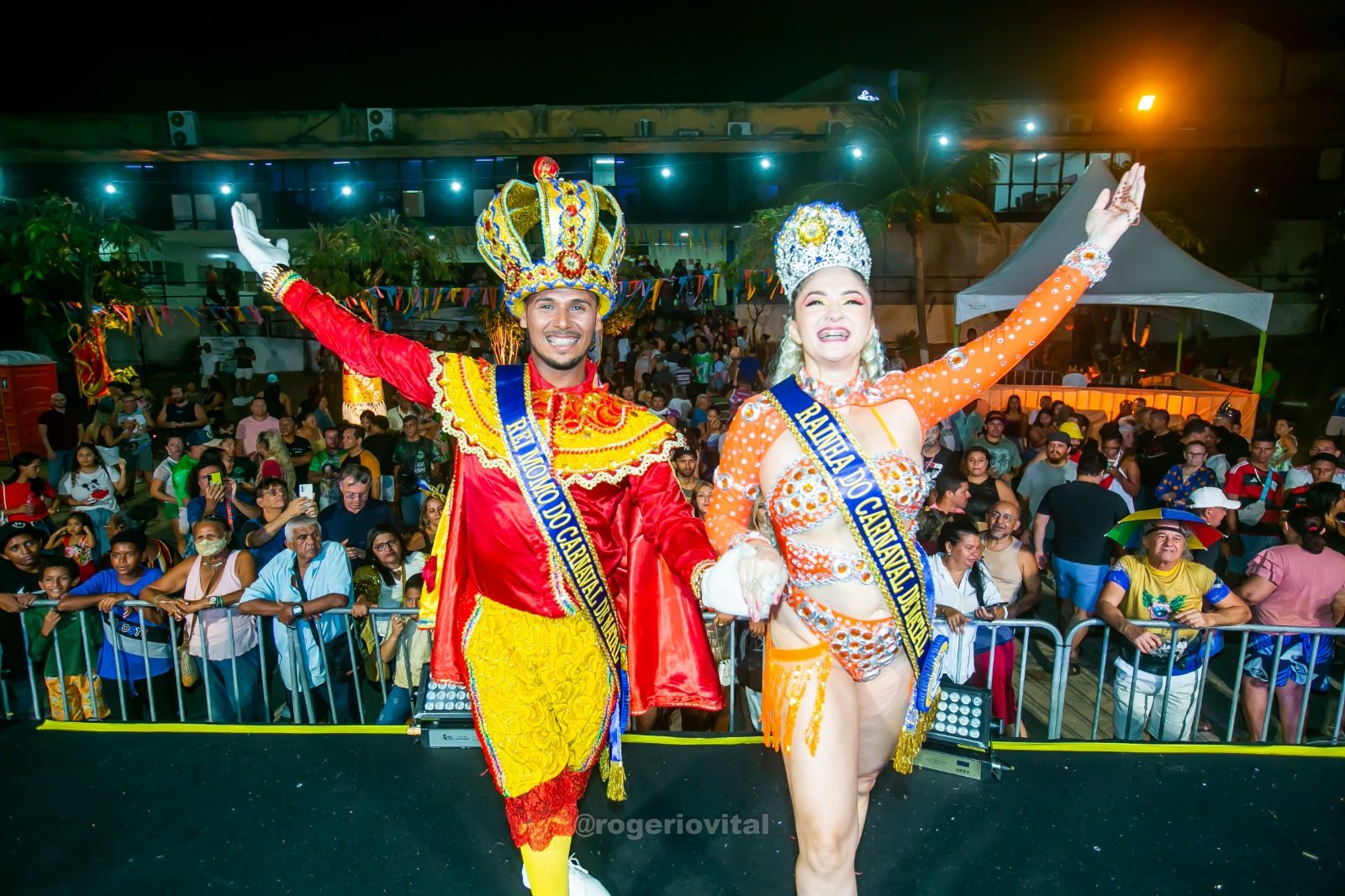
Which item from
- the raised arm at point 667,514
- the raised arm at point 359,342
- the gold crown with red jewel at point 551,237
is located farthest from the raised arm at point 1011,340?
the raised arm at point 359,342

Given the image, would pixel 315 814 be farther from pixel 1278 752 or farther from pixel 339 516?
pixel 1278 752

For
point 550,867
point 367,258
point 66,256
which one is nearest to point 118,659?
point 550,867

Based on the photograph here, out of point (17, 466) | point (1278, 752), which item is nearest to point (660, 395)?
point (17, 466)

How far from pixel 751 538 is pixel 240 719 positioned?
373 cm

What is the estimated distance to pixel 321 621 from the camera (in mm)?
4531

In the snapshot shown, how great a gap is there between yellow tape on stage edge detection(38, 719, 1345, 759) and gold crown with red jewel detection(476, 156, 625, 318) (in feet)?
7.67

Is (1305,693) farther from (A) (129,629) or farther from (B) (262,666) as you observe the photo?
(A) (129,629)

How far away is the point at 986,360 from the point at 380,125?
26684mm

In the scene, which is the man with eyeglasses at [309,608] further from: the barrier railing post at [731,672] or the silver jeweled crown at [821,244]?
the silver jeweled crown at [821,244]

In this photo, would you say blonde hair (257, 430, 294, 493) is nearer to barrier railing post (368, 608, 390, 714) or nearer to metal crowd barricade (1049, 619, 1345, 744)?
barrier railing post (368, 608, 390, 714)

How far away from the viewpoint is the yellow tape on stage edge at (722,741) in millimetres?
3916

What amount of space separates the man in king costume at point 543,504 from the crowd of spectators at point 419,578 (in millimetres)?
1155

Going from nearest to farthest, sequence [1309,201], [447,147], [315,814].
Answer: [315,814]
[1309,201]
[447,147]

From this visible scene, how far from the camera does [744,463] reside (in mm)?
2475
